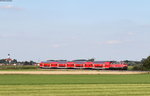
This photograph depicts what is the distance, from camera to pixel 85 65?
11306 centimetres

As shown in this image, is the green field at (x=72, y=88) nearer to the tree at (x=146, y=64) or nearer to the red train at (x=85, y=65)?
the tree at (x=146, y=64)

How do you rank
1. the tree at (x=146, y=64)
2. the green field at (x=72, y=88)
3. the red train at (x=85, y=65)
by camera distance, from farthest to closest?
the red train at (x=85, y=65) → the tree at (x=146, y=64) → the green field at (x=72, y=88)

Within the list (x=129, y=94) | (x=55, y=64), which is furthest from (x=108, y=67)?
(x=129, y=94)

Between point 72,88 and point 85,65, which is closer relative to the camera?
point 72,88

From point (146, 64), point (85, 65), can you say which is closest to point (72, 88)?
point (146, 64)

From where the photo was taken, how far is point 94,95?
25031 mm

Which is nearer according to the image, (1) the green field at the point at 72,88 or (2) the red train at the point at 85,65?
(1) the green field at the point at 72,88

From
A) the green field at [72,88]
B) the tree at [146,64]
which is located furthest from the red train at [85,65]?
the green field at [72,88]

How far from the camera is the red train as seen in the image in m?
108

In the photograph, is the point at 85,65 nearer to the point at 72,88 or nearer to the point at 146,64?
the point at 146,64

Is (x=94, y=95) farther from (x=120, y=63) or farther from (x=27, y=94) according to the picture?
(x=120, y=63)

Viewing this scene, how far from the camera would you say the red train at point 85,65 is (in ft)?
355

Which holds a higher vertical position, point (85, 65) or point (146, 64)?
point (85, 65)

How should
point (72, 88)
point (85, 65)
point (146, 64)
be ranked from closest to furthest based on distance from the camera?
1. point (72, 88)
2. point (146, 64)
3. point (85, 65)
